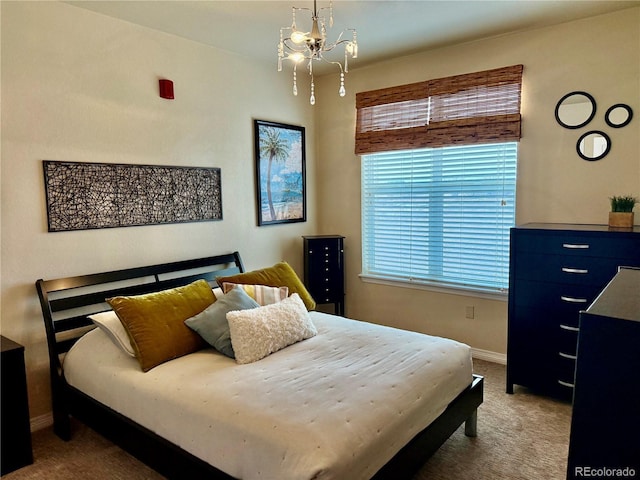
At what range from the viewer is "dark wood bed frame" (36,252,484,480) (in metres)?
1.93

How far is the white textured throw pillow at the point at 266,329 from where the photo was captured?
241 centimetres

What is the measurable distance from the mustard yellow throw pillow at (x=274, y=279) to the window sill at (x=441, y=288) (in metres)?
1.18

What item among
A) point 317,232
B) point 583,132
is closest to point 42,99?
point 317,232

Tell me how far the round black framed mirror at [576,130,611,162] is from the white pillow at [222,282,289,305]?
241cm

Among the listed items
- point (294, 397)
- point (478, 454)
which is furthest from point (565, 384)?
point (294, 397)

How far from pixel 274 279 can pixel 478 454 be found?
1.76 meters

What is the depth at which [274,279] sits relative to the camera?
128 inches

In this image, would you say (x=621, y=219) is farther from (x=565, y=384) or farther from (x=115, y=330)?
(x=115, y=330)

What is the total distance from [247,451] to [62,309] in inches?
67.9

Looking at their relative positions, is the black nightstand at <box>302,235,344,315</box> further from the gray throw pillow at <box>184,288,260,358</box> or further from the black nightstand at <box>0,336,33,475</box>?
the black nightstand at <box>0,336,33,475</box>

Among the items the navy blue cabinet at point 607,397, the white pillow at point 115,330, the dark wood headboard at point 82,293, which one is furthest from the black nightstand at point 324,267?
the navy blue cabinet at point 607,397

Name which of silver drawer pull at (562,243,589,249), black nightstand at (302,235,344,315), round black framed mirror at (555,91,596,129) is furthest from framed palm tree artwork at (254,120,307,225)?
silver drawer pull at (562,243,589,249)

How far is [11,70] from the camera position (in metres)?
2.51

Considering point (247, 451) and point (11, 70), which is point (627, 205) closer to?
point (247, 451)
